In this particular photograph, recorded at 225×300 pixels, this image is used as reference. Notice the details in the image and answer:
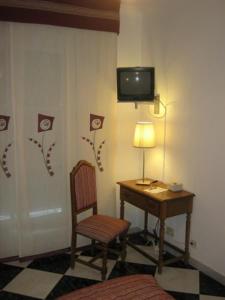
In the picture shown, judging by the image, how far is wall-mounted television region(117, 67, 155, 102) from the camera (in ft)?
10.6

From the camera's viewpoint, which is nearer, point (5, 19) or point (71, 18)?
point (5, 19)

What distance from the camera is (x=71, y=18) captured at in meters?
2.98

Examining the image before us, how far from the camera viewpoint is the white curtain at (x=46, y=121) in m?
2.90

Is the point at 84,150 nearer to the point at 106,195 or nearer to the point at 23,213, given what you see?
the point at 106,195

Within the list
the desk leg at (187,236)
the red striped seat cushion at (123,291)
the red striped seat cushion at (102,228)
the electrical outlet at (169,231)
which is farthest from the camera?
the electrical outlet at (169,231)

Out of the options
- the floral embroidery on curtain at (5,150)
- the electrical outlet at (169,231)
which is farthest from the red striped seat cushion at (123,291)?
the floral embroidery on curtain at (5,150)

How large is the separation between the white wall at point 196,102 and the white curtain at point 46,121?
1.83 feet

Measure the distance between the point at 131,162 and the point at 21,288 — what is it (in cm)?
171

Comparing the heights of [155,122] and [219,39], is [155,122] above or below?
below

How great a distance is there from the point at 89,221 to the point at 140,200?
1.74 ft

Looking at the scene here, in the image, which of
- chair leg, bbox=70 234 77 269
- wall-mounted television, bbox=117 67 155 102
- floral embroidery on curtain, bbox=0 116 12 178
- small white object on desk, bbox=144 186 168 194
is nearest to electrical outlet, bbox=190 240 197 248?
small white object on desk, bbox=144 186 168 194

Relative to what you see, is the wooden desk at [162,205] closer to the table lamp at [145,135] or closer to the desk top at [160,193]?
the desk top at [160,193]

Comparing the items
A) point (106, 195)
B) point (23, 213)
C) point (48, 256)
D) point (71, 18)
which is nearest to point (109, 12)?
point (71, 18)

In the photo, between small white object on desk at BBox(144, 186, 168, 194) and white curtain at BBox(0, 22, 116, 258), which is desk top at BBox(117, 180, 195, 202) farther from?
white curtain at BBox(0, 22, 116, 258)
